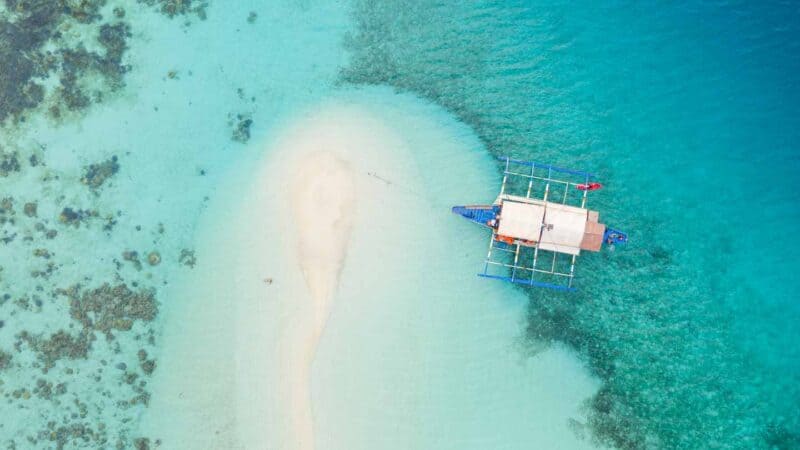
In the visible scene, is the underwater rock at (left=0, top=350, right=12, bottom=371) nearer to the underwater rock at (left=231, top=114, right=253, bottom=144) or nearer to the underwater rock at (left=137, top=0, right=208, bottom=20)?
the underwater rock at (left=231, top=114, right=253, bottom=144)

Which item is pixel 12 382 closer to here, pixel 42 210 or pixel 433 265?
pixel 42 210

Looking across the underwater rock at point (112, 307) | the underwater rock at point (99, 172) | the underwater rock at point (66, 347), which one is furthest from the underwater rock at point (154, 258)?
the underwater rock at point (66, 347)

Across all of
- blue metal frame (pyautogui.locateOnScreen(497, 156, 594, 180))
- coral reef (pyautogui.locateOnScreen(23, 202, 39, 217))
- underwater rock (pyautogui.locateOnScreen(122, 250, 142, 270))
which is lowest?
underwater rock (pyautogui.locateOnScreen(122, 250, 142, 270))

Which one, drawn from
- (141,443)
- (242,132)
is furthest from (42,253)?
(242,132)

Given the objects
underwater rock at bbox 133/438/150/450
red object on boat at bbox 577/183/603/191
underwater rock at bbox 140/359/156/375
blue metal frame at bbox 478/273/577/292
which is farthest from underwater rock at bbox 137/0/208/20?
underwater rock at bbox 133/438/150/450

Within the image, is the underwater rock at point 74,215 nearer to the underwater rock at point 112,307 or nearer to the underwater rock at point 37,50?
the underwater rock at point 112,307

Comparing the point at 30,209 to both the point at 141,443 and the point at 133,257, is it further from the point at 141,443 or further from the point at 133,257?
the point at 141,443

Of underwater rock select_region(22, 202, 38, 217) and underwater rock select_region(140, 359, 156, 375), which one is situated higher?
underwater rock select_region(22, 202, 38, 217)

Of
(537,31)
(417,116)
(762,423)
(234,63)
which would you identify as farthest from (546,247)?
(234,63)
